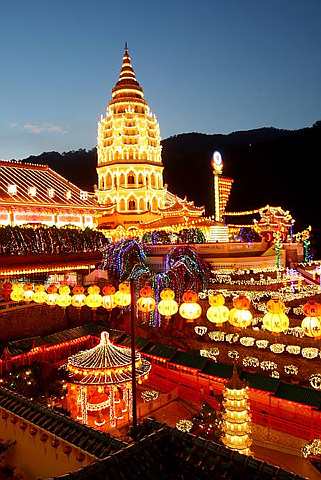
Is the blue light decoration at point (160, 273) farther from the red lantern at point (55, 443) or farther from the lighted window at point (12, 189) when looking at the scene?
the lighted window at point (12, 189)

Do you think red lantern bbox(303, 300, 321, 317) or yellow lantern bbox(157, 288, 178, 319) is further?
yellow lantern bbox(157, 288, 178, 319)

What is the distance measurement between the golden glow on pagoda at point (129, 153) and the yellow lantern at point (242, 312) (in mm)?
31990

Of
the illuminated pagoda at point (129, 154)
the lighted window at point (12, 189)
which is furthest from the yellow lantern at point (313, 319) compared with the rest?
the illuminated pagoda at point (129, 154)

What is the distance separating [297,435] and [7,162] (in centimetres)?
2841

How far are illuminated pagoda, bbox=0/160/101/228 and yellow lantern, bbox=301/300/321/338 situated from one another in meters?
23.3

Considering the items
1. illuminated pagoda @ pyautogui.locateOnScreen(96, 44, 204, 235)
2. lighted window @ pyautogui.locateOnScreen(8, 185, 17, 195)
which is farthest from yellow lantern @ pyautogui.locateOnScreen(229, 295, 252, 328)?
illuminated pagoda @ pyautogui.locateOnScreen(96, 44, 204, 235)

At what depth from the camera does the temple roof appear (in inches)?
1126

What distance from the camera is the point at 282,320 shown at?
843 cm

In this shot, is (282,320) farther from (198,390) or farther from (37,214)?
(37,214)

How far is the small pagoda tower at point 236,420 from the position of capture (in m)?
8.26

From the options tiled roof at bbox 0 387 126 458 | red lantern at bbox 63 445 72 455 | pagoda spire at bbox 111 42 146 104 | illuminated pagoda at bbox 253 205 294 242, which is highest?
pagoda spire at bbox 111 42 146 104

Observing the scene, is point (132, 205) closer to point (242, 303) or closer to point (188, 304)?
point (188, 304)

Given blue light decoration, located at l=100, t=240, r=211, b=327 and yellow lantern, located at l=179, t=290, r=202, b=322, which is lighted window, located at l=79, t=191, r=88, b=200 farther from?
yellow lantern, located at l=179, t=290, r=202, b=322

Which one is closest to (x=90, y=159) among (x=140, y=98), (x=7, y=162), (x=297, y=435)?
(x=140, y=98)
